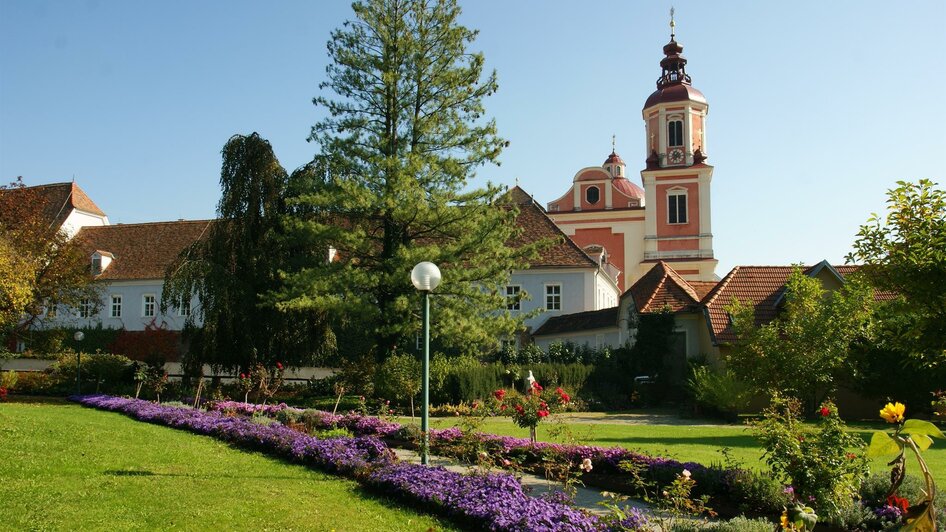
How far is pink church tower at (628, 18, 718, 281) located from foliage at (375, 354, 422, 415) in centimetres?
3623

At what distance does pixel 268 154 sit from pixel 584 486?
65.3 feet

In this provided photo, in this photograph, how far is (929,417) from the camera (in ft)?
74.3

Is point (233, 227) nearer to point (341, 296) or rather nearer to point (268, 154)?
point (268, 154)

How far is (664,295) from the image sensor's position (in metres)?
31.2

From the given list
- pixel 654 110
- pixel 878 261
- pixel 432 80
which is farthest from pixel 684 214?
pixel 878 261

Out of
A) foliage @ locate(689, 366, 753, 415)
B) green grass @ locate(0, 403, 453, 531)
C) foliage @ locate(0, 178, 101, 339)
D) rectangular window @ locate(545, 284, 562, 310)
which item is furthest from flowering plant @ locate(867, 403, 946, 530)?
rectangular window @ locate(545, 284, 562, 310)

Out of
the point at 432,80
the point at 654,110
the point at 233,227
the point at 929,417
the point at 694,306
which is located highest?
the point at 654,110

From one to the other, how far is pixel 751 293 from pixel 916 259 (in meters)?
18.2

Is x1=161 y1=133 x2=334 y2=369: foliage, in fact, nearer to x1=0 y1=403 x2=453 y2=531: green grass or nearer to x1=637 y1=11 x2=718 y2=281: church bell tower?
x1=0 y1=403 x2=453 y2=531: green grass

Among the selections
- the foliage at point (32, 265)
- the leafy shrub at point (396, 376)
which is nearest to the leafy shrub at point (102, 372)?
the foliage at point (32, 265)

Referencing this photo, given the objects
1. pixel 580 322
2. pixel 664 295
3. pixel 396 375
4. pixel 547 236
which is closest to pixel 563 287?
pixel 547 236

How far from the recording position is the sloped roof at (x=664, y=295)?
30406 millimetres

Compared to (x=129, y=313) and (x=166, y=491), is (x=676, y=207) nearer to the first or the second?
(x=129, y=313)

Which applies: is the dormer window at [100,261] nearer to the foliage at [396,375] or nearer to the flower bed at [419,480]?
the foliage at [396,375]
